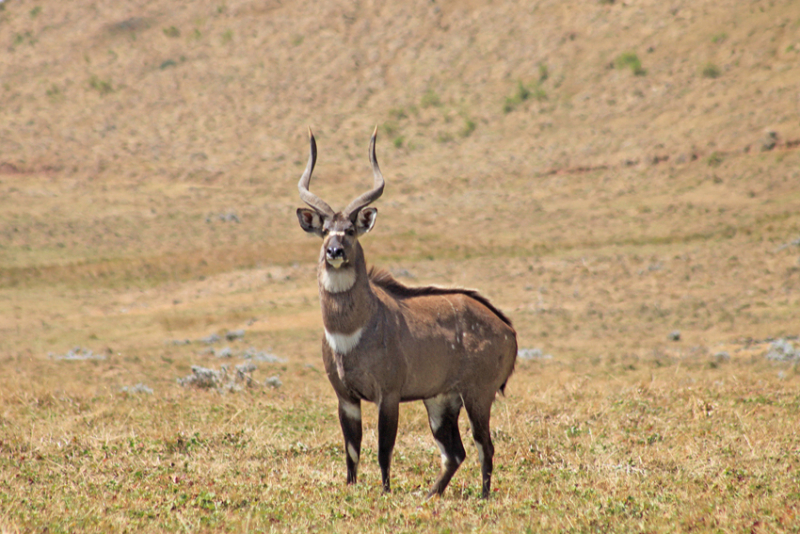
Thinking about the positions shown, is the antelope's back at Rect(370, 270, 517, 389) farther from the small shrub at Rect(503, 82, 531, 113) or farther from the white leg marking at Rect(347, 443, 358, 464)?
the small shrub at Rect(503, 82, 531, 113)

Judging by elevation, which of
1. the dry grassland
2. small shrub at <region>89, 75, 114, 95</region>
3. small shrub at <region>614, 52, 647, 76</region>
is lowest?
the dry grassland

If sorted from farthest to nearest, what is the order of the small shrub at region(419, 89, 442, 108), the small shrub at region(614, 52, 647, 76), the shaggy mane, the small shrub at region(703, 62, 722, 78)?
1. the small shrub at region(419, 89, 442, 108)
2. the small shrub at region(614, 52, 647, 76)
3. the small shrub at region(703, 62, 722, 78)
4. the shaggy mane

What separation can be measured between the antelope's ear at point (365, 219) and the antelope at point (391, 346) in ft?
0.03

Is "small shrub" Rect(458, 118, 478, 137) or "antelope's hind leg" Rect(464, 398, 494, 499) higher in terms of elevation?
"small shrub" Rect(458, 118, 478, 137)

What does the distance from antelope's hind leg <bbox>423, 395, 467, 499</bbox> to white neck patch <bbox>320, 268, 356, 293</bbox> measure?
5.92 feet

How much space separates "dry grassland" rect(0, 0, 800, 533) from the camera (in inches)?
347

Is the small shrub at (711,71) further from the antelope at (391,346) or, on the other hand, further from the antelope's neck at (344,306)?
the antelope's neck at (344,306)

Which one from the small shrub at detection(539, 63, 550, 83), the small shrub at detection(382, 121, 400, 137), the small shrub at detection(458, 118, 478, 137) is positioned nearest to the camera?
the small shrub at detection(458, 118, 478, 137)

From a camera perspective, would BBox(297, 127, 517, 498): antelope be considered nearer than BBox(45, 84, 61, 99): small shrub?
Yes

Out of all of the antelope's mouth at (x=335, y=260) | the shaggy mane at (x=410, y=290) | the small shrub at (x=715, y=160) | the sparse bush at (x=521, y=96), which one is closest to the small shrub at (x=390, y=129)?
the sparse bush at (x=521, y=96)

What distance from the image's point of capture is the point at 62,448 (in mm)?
10125

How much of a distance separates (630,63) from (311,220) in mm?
57417

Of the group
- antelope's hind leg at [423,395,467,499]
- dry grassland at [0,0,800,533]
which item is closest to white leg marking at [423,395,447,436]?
antelope's hind leg at [423,395,467,499]

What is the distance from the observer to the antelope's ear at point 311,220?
8648 mm
